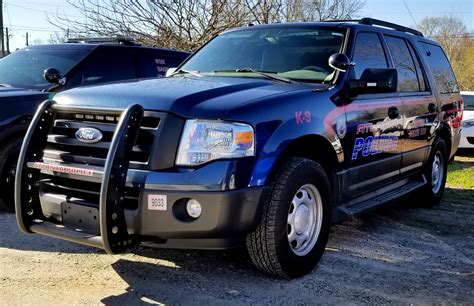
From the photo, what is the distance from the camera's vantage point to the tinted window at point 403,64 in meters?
5.41

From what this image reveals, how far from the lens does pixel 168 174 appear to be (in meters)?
3.22

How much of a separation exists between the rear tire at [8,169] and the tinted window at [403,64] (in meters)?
3.91

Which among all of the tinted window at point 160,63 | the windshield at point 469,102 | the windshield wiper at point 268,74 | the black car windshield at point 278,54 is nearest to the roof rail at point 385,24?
the black car windshield at point 278,54

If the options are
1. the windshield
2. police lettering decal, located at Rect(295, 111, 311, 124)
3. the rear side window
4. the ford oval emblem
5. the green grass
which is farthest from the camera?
the windshield

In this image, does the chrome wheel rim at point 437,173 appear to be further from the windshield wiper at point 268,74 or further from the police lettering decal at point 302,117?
the police lettering decal at point 302,117

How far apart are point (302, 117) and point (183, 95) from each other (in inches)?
34.9

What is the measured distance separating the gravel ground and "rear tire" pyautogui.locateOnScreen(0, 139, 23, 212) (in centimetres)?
53

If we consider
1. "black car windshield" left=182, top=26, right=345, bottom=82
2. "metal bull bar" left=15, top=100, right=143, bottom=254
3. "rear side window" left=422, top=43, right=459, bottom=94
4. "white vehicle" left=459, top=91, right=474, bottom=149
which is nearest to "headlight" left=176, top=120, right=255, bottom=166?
"metal bull bar" left=15, top=100, right=143, bottom=254

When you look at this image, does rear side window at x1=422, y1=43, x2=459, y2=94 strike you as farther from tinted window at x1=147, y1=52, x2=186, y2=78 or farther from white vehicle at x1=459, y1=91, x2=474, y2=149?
white vehicle at x1=459, y1=91, x2=474, y2=149

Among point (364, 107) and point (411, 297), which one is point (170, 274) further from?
point (364, 107)

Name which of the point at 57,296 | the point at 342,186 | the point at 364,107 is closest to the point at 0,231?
the point at 57,296

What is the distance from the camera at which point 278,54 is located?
468 centimetres

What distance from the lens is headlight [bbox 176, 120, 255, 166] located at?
10.7 feet

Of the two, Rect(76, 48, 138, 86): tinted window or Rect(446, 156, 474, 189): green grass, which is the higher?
Answer: Rect(76, 48, 138, 86): tinted window
